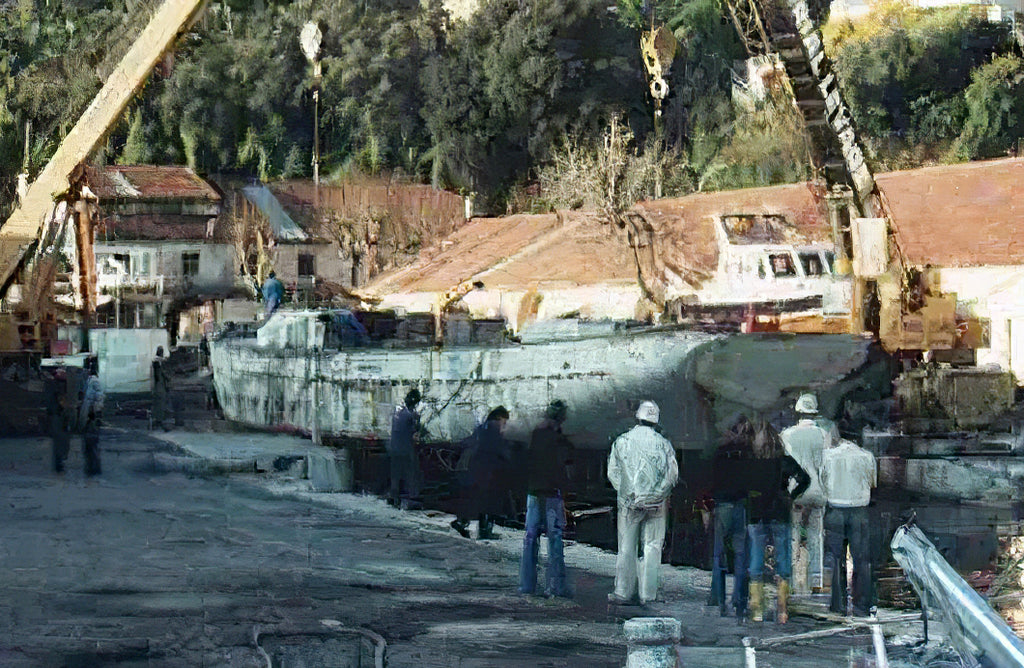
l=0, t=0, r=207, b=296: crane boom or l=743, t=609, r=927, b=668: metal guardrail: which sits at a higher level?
l=0, t=0, r=207, b=296: crane boom

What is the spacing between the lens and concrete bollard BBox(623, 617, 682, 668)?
14.7ft

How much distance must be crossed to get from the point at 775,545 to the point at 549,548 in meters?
1.67

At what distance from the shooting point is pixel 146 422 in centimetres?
1048

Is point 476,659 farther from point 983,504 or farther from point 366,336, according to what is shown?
point 366,336

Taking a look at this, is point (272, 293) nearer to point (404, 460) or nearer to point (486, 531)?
point (404, 460)

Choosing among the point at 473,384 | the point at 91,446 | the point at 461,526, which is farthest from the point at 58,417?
the point at 473,384

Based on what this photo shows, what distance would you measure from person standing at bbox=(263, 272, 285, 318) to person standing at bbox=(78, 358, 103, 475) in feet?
7.72

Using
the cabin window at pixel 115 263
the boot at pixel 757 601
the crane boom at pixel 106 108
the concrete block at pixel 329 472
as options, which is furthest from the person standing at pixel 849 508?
the cabin window at pixel 115 263

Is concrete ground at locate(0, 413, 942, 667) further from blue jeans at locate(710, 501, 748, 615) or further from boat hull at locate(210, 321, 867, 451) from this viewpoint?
boat hull at locate(210, 321, 867, 451)

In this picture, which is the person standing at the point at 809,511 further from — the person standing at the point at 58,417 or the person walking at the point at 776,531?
the person standing at the point at 58,417

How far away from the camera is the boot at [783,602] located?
6.34 meters

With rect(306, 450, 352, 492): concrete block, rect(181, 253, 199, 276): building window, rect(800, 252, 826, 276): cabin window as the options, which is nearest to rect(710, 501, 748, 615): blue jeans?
rect(306, 450, 352, 492): concrete block

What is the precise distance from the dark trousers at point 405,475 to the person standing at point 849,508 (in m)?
3.82

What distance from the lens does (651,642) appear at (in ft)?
14.8
